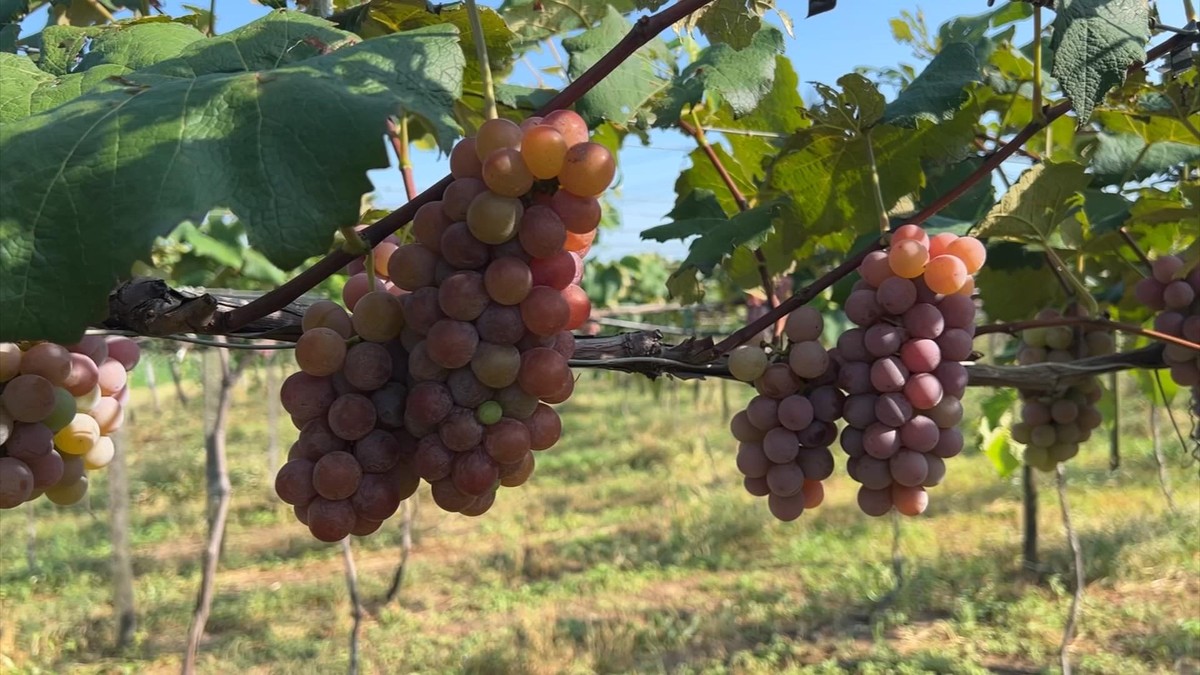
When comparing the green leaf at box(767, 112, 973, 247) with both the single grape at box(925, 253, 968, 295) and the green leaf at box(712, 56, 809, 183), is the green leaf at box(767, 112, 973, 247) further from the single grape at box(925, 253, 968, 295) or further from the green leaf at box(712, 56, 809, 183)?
the single grape at box(925, 253, 968, 295)

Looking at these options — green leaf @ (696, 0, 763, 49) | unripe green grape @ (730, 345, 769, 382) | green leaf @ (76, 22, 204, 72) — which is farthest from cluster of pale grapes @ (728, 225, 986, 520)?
green leaf @ (76, 22, 204, 72)

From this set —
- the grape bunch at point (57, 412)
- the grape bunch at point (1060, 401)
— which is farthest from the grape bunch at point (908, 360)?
the grape bunch at point (57, 412)

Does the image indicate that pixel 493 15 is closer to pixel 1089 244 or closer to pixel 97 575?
pixel 1089 244

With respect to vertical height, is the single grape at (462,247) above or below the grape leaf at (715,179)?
below

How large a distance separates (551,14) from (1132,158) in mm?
1364

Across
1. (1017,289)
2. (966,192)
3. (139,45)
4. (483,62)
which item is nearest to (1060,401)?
(1017,289)

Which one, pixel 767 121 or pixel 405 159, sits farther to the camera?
pixel 767 121

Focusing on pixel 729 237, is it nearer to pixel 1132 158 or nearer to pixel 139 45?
pixel 139 45

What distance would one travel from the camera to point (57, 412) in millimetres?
1114

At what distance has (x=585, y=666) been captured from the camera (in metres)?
4.79

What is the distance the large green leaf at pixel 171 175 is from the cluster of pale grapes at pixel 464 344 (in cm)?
10

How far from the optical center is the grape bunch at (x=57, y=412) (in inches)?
41.2

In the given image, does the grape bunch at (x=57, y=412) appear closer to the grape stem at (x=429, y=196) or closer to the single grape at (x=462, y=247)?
the grape stem at (x=429, y=196)

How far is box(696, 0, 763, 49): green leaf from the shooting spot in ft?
4.11
